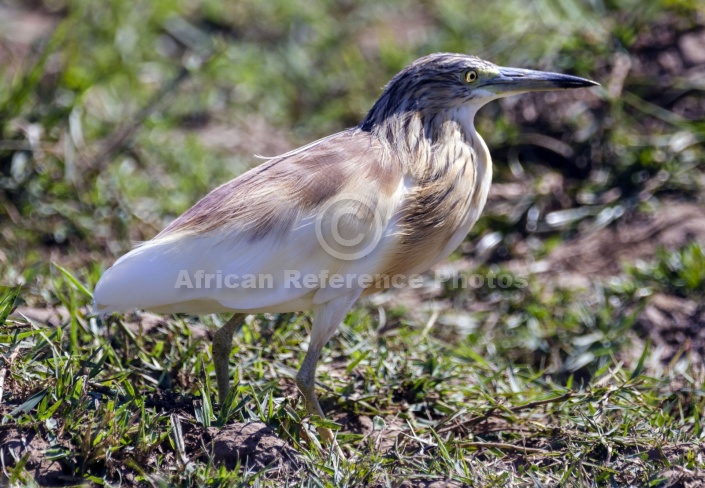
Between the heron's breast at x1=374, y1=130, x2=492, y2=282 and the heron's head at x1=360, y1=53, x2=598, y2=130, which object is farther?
the heron's head at x1=360, y1=53, x2=598, y2=130


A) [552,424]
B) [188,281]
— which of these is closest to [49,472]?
[188,281]

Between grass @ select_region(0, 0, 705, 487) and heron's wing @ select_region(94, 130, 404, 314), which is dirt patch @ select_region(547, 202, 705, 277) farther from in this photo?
heron's wing @ select_region(94, 130, 404, 314)

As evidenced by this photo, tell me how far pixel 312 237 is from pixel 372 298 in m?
1.38

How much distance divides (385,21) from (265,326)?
371 centimetres

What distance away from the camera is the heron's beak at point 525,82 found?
11.4 ft

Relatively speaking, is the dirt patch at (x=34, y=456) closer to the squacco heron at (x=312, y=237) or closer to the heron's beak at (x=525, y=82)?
the squacco heron at (x=312, y=237)

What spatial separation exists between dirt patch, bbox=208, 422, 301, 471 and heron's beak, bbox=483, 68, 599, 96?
1.50m

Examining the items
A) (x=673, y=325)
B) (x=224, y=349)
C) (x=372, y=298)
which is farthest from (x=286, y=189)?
(x=673, y=325)

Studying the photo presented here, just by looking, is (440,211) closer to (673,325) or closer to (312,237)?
(312,237)

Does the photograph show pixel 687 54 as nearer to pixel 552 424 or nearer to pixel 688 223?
pixel 688 223

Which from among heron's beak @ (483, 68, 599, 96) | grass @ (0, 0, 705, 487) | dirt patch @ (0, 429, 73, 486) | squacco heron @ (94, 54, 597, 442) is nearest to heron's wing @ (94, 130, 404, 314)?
squacco heron @ (94, 54, 597, 442)

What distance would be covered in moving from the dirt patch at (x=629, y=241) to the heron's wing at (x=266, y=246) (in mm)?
1819

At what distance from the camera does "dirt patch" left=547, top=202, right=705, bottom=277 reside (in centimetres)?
460

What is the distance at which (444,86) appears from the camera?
344 centimetres
